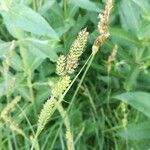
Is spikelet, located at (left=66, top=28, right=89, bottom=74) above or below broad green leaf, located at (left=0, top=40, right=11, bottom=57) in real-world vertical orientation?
above

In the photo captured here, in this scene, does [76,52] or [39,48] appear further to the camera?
[39,48]

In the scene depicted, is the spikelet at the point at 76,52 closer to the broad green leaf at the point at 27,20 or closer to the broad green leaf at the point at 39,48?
the broad green leaf at the point at 27,20

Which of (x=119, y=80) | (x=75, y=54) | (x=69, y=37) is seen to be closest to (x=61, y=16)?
(x=69, y=37)

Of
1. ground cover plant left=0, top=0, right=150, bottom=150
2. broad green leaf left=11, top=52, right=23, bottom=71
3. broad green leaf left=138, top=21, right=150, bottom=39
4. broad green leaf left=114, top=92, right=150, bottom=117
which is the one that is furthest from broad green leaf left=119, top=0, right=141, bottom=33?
broad green leaf left=11, top=52, right=23, bottom=71

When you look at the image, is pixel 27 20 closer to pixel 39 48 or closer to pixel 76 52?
pixel 39 48

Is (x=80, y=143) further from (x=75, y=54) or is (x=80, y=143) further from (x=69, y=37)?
(x=75, y=54)

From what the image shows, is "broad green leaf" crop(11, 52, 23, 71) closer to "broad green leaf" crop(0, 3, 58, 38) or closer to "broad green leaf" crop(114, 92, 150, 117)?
"broad green leaf" crop(0, 3, 58, 38)

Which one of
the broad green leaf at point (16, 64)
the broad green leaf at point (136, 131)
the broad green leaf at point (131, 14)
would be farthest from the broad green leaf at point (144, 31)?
the broad green leaf at point (16, 64)

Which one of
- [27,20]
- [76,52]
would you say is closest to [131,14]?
[27,20]
